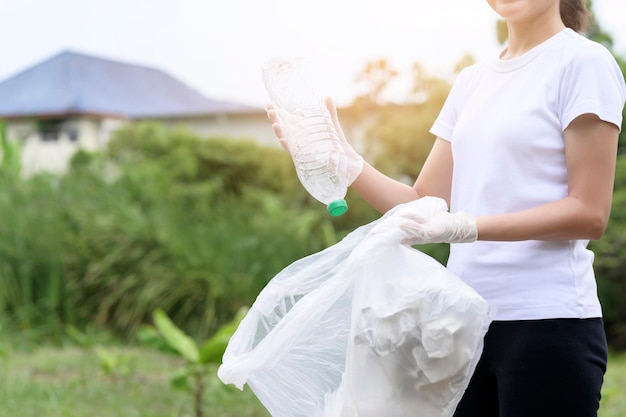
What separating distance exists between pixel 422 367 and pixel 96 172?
8.35 meters

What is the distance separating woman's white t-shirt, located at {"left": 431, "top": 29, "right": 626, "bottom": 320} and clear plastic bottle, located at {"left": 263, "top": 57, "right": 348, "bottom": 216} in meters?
0.30

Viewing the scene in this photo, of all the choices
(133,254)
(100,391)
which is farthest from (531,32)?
(133,254)

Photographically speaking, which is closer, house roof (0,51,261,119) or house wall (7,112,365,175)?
house wall (7,112,365,175)

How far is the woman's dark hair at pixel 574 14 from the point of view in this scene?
1.87 meters

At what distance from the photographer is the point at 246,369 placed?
1717mm

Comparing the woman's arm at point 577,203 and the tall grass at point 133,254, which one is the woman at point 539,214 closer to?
the woman's arm at point 577,203

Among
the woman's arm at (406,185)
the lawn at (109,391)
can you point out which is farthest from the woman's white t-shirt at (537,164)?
the lawn at (109,391)

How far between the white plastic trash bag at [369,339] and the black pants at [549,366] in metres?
0.11

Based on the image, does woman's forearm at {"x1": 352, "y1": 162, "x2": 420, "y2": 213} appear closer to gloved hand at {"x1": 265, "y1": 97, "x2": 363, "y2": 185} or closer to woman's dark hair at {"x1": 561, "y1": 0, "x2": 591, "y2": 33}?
gloved hand at {"x1": 265, "y1": 97, "x2": 363, "y2": 185}

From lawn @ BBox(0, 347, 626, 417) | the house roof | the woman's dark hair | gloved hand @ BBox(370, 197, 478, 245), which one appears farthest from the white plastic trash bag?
the house roof

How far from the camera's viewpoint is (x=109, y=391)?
5.03 metres

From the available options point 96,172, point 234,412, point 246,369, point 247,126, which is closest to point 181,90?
point 247,126

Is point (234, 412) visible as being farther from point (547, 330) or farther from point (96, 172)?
point (96, 172)

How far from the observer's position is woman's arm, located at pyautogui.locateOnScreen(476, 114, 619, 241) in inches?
64.0
